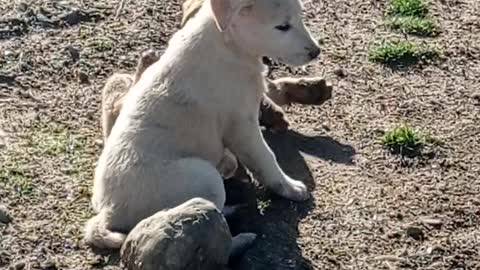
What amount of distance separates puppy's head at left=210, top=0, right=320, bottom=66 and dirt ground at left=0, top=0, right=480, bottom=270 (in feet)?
2.68

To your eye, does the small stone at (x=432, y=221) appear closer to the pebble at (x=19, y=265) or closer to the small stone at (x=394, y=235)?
the small stone at (x=394, y=235)

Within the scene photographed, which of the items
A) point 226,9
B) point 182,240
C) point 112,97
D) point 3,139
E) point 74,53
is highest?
point 226,9

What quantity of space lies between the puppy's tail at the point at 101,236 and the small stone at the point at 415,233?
60.5 inches

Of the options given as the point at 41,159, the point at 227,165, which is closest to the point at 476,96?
the point at 227,165

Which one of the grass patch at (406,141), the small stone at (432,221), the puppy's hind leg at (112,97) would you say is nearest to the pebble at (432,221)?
the small stone at (432,221)

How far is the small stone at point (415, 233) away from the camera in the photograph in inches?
263

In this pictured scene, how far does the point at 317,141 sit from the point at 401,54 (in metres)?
1.40

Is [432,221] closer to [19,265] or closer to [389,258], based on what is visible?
[389,258]

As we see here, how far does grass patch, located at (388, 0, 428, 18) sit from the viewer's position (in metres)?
9.49

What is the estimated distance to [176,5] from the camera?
959 centimetres

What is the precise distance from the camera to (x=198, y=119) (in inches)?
261

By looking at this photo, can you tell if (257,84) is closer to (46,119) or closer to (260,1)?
(260,1)

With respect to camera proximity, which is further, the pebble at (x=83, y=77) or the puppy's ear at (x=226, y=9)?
the pebble at (x=83, y=77)

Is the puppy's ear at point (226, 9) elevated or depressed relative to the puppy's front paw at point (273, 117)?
elevated
